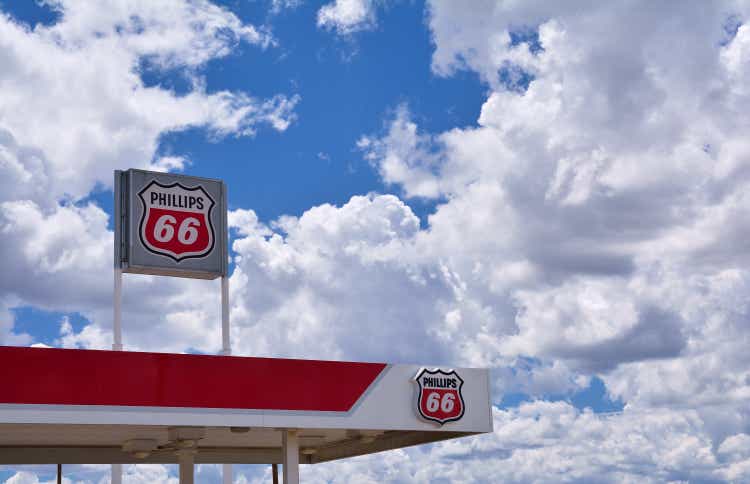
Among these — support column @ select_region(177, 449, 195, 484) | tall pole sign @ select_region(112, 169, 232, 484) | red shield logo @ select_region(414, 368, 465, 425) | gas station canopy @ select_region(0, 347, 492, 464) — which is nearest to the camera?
gas station canopy @ select_region(0, 347, 492, 464)

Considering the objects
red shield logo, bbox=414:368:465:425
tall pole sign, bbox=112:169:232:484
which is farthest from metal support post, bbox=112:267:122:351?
red shield logo, bbox=414:368:465:425

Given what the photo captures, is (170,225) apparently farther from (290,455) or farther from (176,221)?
(290,455)

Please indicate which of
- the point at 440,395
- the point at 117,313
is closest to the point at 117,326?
the point at 117,313

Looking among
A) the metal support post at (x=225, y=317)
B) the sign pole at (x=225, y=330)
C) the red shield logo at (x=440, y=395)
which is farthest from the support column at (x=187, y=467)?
the red shield logo at (x=440, y=395)

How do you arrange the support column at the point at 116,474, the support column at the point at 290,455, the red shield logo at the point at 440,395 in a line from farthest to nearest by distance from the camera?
the support column at the point at 116,474 < the red shield logo at the point at 440,395 < the support column at the point at 290,455

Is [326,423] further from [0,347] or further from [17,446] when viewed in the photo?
[17,446]

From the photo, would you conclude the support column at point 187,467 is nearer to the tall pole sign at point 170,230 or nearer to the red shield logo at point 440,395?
the tall pole sign at point 170,230

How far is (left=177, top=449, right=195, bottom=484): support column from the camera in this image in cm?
3216

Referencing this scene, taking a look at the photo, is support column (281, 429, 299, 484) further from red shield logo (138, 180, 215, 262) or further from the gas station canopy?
red shield logo (138, 180, 215, 262)

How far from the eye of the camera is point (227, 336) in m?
30.3

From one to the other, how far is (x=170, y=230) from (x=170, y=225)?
15 cm

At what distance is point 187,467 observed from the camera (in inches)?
1275

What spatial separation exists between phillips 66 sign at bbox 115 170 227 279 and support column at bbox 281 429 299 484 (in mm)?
6264

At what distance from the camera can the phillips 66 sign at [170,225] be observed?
29906 millimetres
